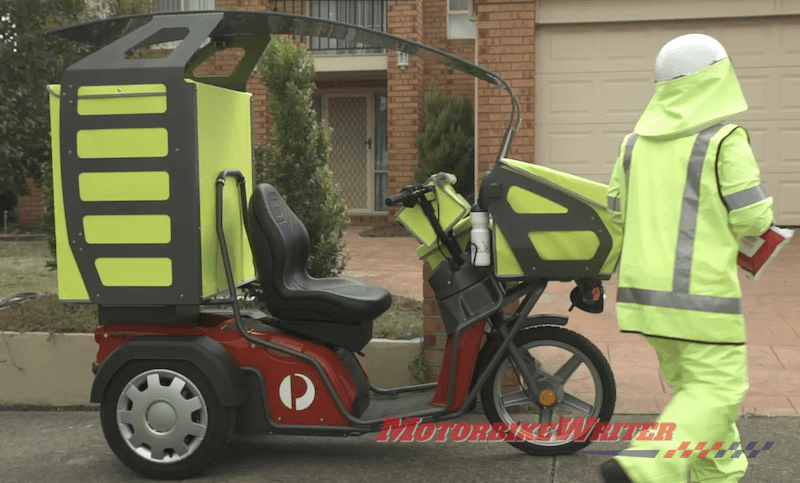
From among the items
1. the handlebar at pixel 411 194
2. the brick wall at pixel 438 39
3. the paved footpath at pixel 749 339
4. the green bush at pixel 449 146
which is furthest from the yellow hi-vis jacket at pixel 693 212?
the brick wall at pixel 438 39

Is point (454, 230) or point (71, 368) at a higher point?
point (454, 230)

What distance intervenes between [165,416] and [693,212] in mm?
2410

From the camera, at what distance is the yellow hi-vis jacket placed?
11.0 ft

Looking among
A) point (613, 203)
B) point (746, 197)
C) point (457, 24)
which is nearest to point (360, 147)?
point (457, 24)

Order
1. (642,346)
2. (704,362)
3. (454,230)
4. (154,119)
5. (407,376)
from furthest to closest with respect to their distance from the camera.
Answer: (642,346), (407,376), (454,230), (154,119), (704,362)

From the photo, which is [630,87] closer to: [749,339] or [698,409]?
[749,339]

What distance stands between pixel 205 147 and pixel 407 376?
1922mm

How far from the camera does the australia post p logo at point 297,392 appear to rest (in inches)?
173

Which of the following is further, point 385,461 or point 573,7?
point 573,7

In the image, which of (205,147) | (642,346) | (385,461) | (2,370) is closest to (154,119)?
(205,147)

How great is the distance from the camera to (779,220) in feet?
38.4

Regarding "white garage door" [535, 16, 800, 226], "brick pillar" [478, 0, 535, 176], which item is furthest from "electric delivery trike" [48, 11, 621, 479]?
"white garage door" [535, 16, 800, 226]

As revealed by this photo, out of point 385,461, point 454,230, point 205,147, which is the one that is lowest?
point 385,461

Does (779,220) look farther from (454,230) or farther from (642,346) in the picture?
(454,230)
